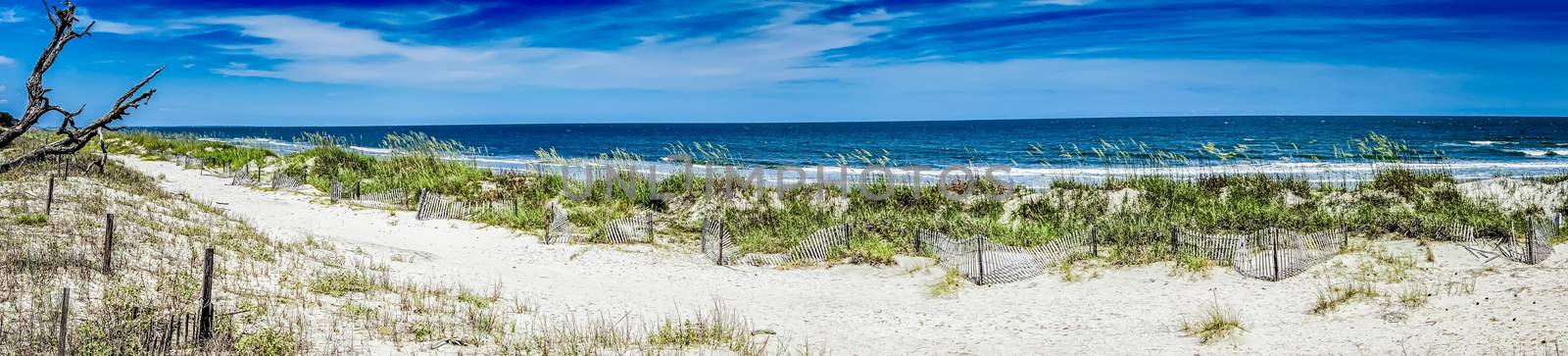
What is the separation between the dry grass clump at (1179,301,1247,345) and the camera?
6.93 m

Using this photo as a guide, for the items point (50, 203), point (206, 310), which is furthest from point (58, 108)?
point (50, 203)

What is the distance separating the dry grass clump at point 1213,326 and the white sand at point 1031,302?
0.10m

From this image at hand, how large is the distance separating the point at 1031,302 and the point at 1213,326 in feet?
5.99

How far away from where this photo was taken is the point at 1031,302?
8.54 meters

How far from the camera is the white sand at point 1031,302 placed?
22.2 feet

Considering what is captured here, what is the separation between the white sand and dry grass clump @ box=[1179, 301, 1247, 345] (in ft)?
0.31

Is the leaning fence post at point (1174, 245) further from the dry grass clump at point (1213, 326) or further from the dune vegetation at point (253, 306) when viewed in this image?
the dune vegetation at point (253, 306)

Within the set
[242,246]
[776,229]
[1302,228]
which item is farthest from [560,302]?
[1302,228]

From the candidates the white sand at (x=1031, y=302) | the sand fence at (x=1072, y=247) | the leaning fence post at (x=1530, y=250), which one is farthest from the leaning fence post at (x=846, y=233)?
the leaning fence post at (x=1530, y=250)

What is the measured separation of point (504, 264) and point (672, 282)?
2.44m

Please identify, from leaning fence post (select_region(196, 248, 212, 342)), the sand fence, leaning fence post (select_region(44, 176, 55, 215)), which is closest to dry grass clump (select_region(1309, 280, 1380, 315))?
the sand fence

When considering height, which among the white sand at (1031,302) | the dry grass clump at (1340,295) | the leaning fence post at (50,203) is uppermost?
the leaning fence post at (50,203)

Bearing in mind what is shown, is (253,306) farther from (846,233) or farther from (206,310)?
(846,233)

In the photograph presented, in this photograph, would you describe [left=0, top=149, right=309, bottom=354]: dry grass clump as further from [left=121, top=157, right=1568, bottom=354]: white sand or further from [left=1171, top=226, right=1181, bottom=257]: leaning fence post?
[left=1171, top=226, right=1181, bottom=257]: leaning fence post
